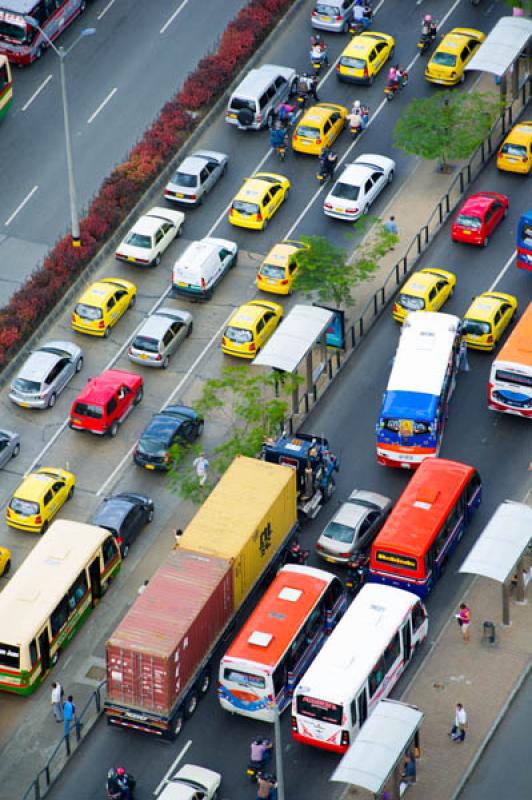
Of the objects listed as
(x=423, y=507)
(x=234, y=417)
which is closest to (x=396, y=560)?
(x=423, y=507)

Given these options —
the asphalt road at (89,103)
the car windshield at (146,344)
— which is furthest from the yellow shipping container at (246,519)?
the asphalt road at (89,103)

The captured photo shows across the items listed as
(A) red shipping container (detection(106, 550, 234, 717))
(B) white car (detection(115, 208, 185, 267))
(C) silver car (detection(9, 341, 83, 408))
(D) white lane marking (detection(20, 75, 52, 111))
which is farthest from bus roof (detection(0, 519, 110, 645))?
(D) white lane marking (detection(20, 75, 52, 111))

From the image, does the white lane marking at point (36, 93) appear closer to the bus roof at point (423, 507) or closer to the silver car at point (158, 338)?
the silver car at point (158, 338)

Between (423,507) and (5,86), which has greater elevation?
(5,86)

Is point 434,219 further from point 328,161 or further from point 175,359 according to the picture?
point 175,359

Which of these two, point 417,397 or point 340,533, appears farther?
point 417,397

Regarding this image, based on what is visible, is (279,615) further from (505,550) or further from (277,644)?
(505,550)
